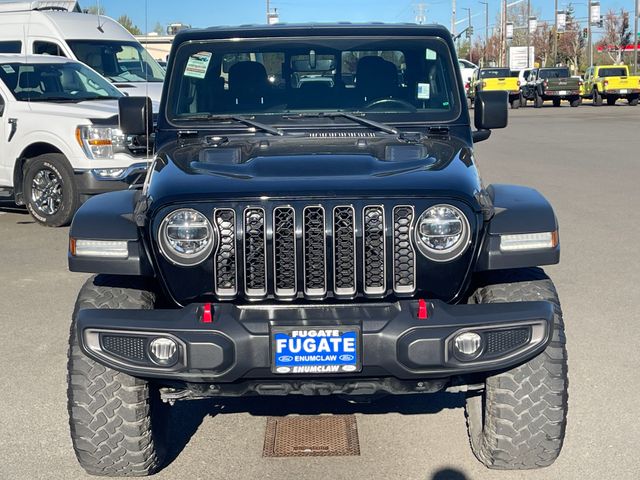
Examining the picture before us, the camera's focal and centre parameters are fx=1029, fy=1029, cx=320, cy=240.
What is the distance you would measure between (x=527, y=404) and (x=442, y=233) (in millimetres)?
783

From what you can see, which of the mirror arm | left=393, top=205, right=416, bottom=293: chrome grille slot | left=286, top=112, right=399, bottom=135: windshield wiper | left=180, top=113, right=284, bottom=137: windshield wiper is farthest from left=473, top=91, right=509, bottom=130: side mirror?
left=393, top=205, right=416, bottom=293: chrome grille slot

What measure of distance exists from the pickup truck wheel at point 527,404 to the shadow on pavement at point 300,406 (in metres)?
0.98

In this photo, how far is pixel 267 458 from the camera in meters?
4.62

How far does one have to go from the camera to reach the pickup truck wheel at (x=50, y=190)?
11.1 metres

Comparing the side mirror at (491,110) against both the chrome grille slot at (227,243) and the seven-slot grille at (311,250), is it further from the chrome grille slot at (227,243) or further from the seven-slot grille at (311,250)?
the chrome grille slot at (227,243)

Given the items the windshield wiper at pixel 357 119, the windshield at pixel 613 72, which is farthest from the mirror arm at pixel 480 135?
the windshield at pixel 613 72

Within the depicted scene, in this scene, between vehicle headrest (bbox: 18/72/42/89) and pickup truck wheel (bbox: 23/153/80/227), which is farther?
vehicle headrest (bbox: 18/72/42/89)

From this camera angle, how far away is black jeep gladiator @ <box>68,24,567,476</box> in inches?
152

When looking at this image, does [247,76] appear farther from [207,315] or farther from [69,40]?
[69,40]

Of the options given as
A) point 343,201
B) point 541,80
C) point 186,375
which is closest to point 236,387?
point 186,375

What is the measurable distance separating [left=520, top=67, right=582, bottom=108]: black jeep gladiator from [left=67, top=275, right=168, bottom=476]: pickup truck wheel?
3896 centimetres

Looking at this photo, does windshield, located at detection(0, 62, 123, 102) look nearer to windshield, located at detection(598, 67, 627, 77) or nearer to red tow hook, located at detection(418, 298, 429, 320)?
red tow hook, located at detection(418, 298, 429, 320)

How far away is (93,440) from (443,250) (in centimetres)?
160

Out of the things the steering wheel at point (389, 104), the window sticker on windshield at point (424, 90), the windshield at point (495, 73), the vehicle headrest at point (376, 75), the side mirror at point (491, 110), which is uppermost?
the vehicle headrest at point (376, 75)
